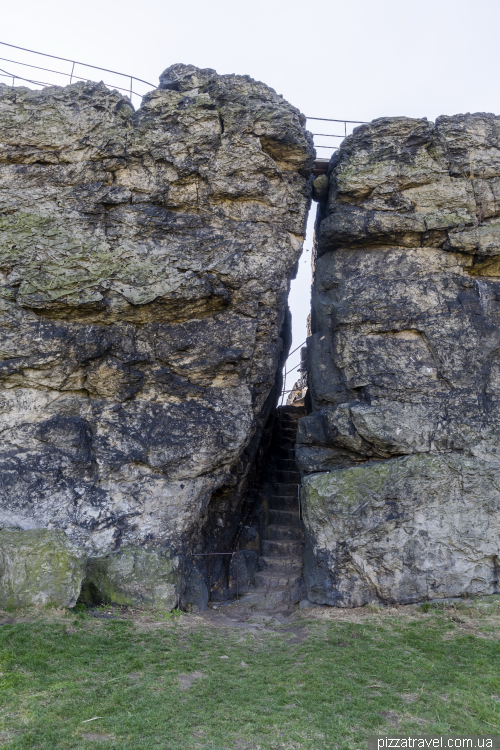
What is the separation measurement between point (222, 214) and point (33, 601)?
366 inches

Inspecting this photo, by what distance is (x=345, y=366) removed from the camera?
12.6 meters

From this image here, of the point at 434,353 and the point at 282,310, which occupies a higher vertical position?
the point at 282,310

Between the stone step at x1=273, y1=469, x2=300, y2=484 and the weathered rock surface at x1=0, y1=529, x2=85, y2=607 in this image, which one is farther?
the stone step at x1=273, y1=469, x2=300, y2=484

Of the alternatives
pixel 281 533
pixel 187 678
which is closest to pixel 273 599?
pixel 281 533

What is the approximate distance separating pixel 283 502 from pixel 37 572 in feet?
29.7

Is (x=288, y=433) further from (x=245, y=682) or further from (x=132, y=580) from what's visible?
(x=245, y=682)

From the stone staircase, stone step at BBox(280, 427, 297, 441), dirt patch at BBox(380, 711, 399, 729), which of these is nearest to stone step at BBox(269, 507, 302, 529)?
the stone staircase

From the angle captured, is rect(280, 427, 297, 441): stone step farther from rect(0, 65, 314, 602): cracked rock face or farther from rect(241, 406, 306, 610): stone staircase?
rect(0, 65, 314, 602): cracked rock face

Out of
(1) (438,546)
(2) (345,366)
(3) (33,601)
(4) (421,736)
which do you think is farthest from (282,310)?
(4) (421,736)

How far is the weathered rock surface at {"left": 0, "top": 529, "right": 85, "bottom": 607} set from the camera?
8979 millimetres

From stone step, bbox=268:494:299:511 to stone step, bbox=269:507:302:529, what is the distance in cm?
37

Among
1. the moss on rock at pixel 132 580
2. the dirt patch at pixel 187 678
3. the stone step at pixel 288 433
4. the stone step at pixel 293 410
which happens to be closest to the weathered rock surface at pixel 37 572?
the moss on rock at pixel 132 580

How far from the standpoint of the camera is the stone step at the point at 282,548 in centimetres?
1471

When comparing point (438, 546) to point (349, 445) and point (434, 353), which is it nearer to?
point (349, 445)
